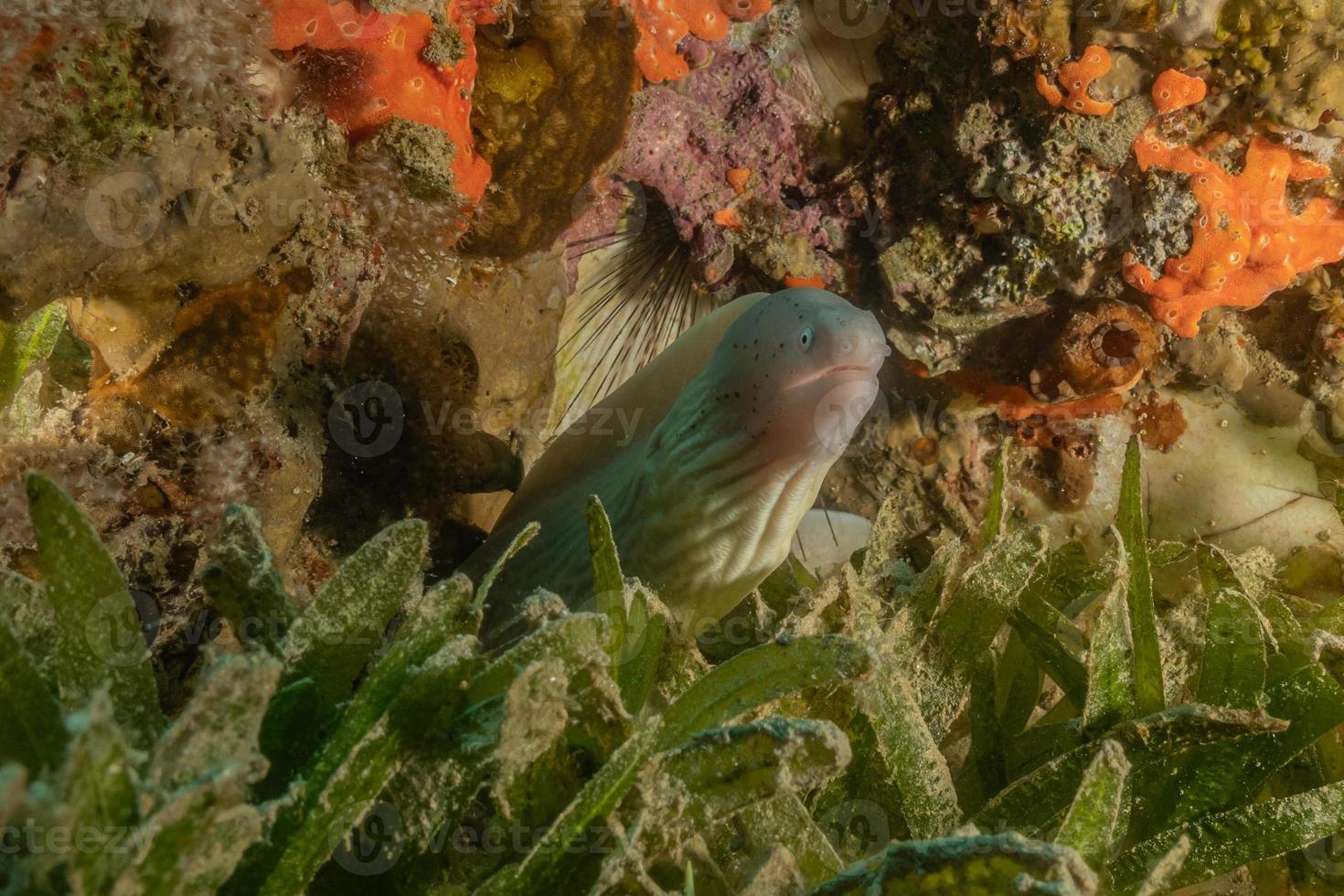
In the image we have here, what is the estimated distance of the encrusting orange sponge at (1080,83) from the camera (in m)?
2.60

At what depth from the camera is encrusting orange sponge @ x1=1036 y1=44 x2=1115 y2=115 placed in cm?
260

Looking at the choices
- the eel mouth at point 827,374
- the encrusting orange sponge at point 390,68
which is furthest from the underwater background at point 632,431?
the eel mouth at point 827,374

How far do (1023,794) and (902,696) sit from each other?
299mm

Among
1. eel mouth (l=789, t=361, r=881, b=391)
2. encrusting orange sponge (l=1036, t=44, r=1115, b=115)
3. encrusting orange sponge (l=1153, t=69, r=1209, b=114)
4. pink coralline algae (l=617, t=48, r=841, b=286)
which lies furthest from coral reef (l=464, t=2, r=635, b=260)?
encrusting orange sponge (l=1153, t=69, r=1209, b=114)

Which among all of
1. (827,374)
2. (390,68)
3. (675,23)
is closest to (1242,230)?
(827,374)

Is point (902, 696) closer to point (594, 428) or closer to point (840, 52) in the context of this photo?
point (594, 428)

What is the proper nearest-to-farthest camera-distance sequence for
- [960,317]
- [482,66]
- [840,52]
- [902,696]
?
1. [902,696]
2. [482,66]
3. [960,317]
4. [840,52]

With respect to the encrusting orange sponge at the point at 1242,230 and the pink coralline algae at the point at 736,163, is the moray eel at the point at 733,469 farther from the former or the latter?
the encrusting orange sponge at the point at 1242,230

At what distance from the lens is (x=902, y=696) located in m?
1.46

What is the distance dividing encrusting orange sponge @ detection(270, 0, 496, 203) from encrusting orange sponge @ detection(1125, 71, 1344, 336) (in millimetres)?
2262

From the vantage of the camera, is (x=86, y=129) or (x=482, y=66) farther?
(x=482, y=66)

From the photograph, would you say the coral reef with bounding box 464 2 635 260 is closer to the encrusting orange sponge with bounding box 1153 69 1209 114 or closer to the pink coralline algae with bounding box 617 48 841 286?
the pink coralline algae with bounding box 617 48 841 286

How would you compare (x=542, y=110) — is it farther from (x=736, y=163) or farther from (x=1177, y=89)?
(x=1177, y=89)

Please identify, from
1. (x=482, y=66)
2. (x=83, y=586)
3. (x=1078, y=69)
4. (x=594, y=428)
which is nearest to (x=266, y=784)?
(x=83, y=586)
